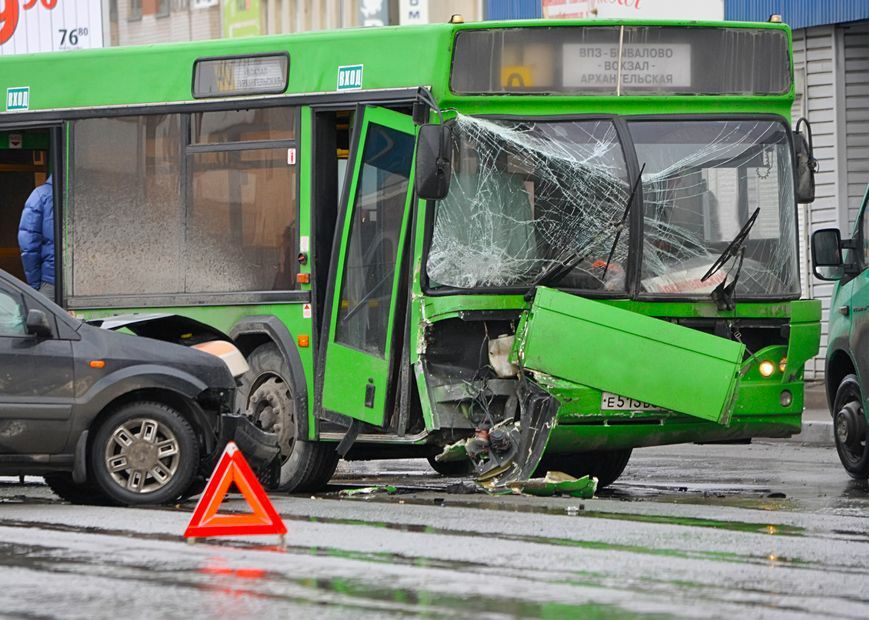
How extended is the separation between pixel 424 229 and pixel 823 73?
44.6 ft

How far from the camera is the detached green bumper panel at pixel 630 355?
12.4 m

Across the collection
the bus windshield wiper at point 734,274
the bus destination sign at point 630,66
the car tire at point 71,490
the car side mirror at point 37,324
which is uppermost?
the bus destination sign at point 630,66

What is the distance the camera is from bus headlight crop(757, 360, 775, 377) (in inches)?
512

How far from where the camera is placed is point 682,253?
42.6 ft

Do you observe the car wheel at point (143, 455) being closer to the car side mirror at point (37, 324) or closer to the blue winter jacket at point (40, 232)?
the car side mirror at point (37, 324)

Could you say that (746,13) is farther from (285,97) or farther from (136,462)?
(136,462)

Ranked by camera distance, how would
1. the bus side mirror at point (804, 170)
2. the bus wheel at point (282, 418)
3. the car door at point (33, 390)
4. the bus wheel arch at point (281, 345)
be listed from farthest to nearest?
the bus wheel at point (282, 418) → the bus wheel arch at point (281, 345) → the bus side mirror at point (804, 170) → the car door at point (33, 390)

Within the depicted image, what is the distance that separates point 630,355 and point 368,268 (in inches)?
78.4

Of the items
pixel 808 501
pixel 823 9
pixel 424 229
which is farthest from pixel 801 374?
pixel 823 9

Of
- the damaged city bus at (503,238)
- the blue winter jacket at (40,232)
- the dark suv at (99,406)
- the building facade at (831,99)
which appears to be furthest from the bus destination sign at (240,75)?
the building facade at (831,99)

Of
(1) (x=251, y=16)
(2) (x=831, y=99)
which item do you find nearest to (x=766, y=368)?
(2) (x=831, y=99)

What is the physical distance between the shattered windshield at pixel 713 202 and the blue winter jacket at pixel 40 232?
456 cm

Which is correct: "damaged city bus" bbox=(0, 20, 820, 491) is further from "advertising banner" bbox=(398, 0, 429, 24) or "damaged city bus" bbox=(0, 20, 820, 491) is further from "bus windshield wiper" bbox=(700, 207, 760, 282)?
"advertising banner" bbox=(398, 0, 429, 24)

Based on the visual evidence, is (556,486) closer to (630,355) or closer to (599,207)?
(630,355)
